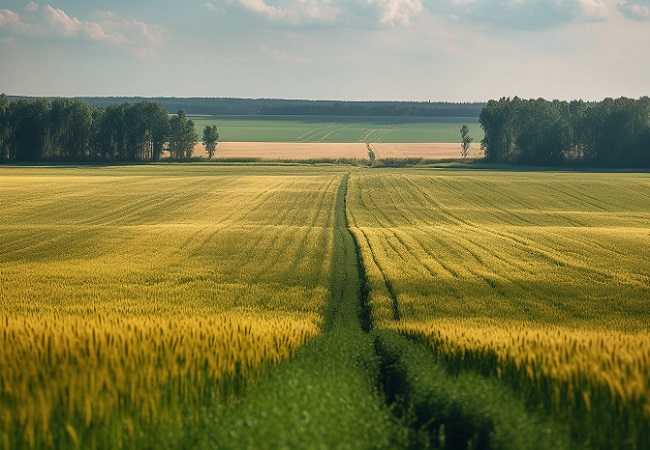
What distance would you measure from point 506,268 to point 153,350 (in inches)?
815

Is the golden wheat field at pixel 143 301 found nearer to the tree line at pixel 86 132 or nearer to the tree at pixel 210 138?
the tree line at pixel 86 132

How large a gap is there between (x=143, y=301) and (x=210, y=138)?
A: 115 meters

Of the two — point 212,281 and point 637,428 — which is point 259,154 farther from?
point 637,428

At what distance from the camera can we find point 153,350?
1209 cm

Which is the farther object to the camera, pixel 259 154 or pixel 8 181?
pixel 259 154

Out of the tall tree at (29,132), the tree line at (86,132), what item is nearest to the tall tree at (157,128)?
the tree line at (86,132)

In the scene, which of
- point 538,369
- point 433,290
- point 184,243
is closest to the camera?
point 538,369

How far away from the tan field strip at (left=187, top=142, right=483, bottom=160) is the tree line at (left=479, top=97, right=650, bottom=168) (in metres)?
18.7

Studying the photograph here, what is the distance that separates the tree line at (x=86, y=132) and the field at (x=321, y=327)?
78.6 meters

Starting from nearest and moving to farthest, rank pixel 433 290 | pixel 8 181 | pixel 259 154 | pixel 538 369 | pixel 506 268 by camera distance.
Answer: pixel 538 369, pixel 433 290, pixel 506 268, pixel 8 181, pixel 259 154

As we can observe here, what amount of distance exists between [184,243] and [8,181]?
4814 cm

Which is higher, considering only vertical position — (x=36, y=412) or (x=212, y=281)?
(x=36, y=412)

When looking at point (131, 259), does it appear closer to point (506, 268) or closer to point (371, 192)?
point (506, 268)

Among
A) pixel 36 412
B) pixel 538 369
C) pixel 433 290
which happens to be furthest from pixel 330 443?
pixel 433 290
